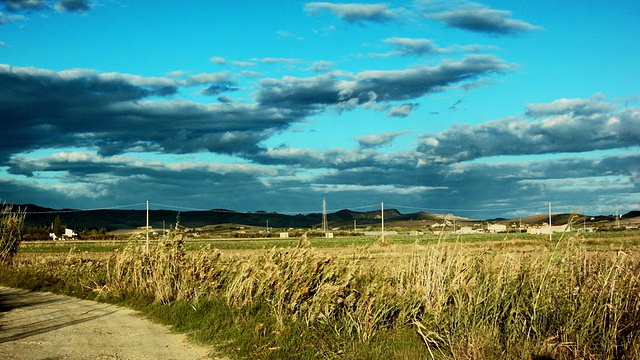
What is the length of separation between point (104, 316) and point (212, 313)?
3506mm

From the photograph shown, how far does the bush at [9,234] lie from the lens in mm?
28859

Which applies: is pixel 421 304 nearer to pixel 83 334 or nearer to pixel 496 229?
pixel 83 334

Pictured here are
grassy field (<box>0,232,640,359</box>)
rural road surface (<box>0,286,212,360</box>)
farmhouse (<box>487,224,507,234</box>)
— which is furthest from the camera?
farmhouse (<box>487,224,507,234</box>)

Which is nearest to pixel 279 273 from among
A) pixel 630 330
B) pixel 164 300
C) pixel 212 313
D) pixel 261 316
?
pixel 261 316

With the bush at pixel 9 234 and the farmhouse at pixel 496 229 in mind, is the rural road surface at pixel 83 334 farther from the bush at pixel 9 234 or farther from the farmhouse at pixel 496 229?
the farmhouse at pixel 496 229

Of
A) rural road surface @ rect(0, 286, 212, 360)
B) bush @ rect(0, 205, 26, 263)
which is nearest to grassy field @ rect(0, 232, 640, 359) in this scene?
rural road surface @ rect(0, 286, 212, 360)

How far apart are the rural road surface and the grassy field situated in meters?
0.70

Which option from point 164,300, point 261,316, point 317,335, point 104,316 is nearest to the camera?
point 317,335

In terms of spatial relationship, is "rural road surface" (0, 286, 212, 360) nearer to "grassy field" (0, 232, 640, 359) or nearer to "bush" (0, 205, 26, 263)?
"grassy field" (0, 232, 640, 359)

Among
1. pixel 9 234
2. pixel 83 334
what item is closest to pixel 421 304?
pixel 83 334

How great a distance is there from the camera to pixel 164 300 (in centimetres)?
1789

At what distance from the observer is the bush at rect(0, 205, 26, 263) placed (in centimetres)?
2886

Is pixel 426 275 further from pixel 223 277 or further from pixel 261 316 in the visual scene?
pixel 223 277

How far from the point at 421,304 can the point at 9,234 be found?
23.1m
